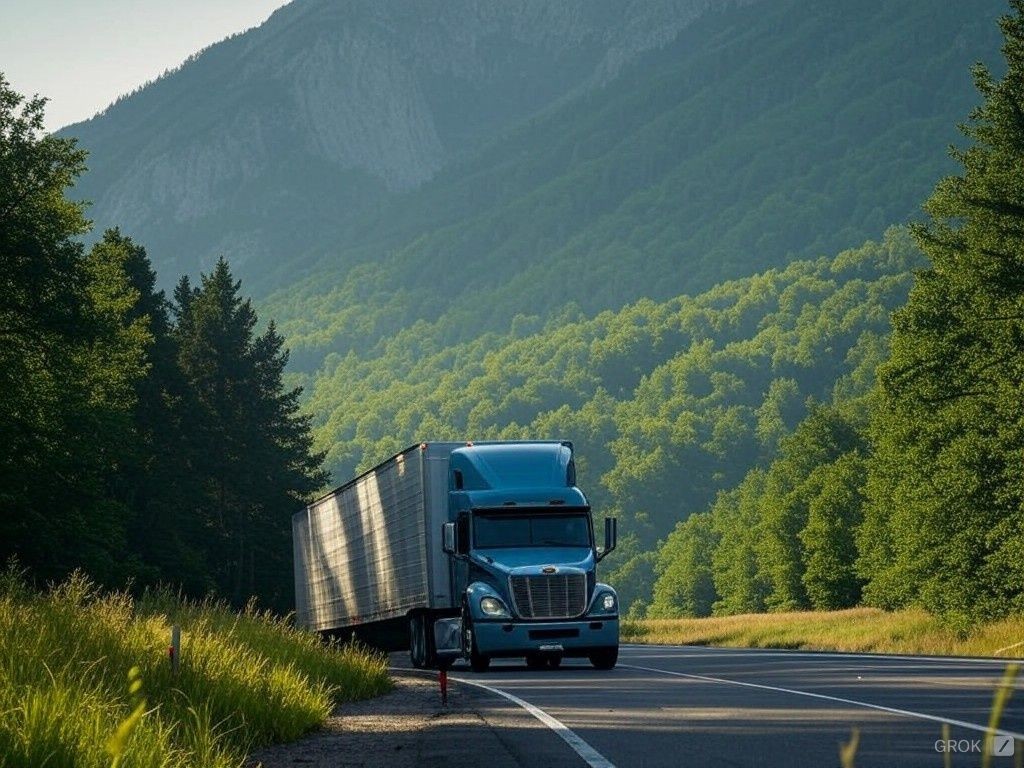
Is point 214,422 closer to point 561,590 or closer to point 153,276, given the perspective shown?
point 153,276

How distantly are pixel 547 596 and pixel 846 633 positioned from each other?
24707 mm

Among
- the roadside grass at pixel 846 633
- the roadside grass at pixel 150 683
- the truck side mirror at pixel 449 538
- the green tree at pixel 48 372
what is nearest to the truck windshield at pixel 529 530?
the truck side mirror at pixel 449 538

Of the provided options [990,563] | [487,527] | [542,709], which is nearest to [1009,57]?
[990,563]

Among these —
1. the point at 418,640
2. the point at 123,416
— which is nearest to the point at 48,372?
the point at 123,416

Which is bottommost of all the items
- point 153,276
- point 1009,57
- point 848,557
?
point 848,557

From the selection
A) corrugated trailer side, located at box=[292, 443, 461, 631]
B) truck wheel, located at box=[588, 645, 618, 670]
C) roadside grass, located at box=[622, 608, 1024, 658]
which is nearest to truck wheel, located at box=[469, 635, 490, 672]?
corrugated trailer side, located at box=[292, 443, 461, 631]

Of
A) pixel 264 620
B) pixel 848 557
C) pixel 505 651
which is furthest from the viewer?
pixel 848 557

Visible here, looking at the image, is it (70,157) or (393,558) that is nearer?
(393,558)

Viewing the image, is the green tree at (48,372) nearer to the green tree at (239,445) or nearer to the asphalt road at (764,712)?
the asphalt road at (764,712)

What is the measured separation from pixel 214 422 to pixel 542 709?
59313 mm

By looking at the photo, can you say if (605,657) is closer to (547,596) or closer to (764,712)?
(547,596)

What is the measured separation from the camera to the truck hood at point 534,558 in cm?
2873

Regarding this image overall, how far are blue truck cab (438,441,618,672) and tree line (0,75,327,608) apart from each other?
8235mm

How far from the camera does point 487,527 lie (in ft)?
97.6
